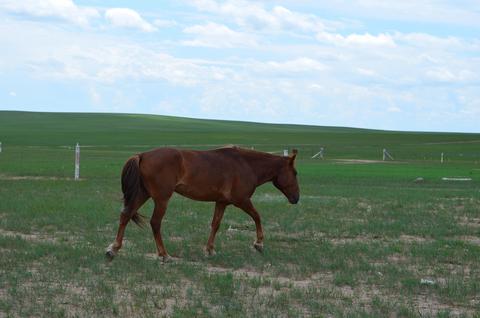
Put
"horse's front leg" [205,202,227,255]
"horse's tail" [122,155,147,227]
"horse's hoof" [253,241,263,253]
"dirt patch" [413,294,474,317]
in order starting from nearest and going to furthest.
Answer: "dirt patch" [413,294,474,317] → "horse's tail" [122,155,147,227] → "horse's front leg" [205,202,227,255] → "horse's hoof" [253,241,263,253]

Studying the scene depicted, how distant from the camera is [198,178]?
39.6 ft

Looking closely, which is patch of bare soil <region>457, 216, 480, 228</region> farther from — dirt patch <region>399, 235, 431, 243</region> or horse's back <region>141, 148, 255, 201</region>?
horse's back <region>141, 148, 255, 201</region>

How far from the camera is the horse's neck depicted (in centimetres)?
1285

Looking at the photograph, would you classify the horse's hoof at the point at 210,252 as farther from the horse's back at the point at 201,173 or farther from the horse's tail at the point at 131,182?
the horse's tail at the point at 131,182

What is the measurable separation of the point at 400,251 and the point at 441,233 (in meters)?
2.49

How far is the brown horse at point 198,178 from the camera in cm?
1166

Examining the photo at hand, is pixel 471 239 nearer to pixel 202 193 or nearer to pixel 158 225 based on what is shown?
pixel 202 193

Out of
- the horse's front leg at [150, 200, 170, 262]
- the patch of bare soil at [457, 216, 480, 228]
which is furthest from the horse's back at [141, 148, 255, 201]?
the patch of bare soil at [457, 216, 480, 228]

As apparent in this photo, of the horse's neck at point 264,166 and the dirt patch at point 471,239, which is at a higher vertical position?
the horse's neck at point 264,166

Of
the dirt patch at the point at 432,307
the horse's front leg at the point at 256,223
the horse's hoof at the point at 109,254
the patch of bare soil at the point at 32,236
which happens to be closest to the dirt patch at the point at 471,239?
the horse's front leg at the point at 256,223

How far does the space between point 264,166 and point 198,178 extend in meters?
1.38

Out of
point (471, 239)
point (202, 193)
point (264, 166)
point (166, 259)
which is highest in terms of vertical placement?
point (264, 166)

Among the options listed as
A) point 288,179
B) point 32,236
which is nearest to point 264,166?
point 288,179

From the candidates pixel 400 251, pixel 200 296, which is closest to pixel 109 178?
pixel 400 251
